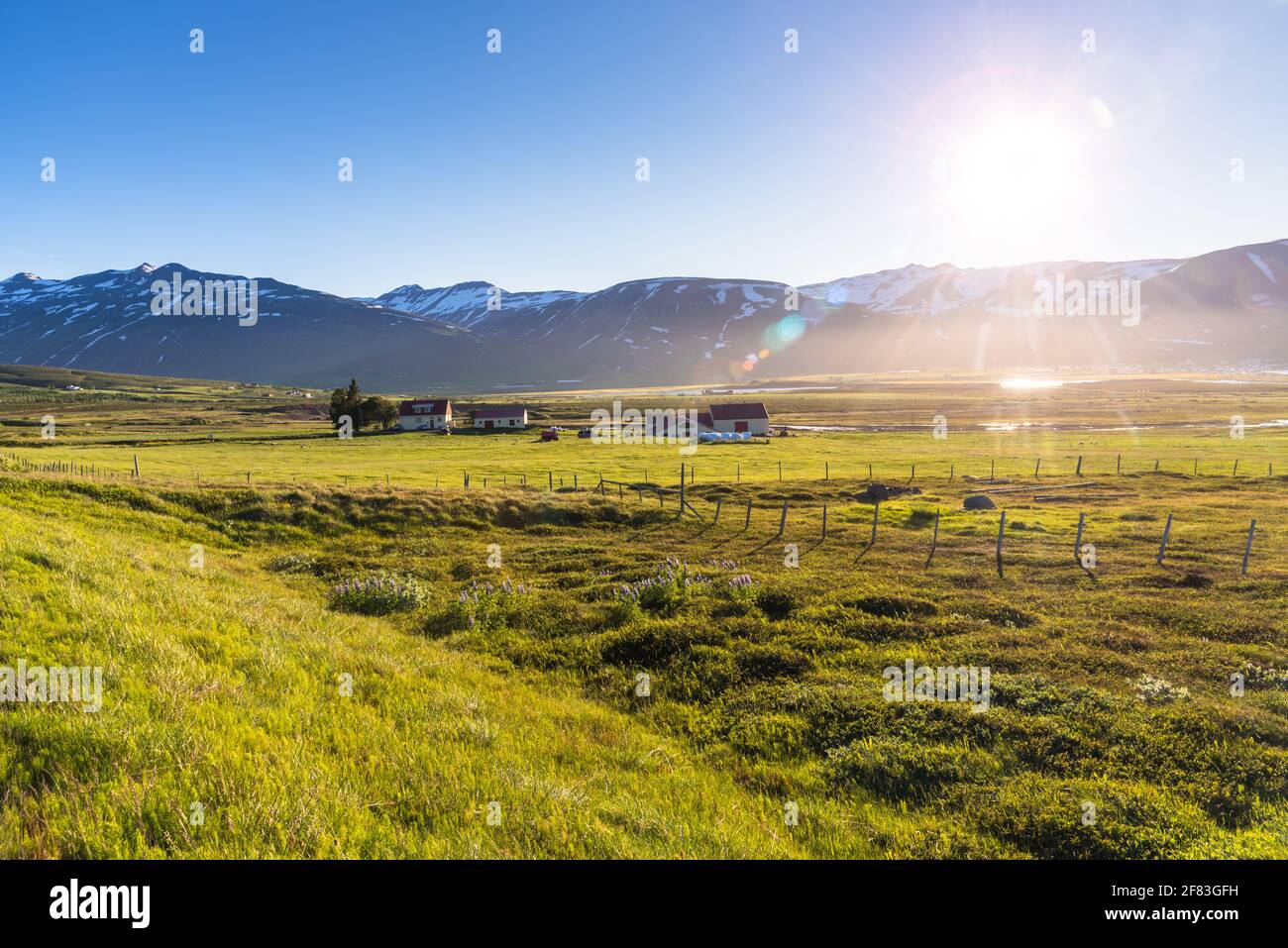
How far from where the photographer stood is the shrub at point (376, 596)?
50.9 feet

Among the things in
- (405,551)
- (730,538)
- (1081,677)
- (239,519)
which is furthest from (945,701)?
(239,519)

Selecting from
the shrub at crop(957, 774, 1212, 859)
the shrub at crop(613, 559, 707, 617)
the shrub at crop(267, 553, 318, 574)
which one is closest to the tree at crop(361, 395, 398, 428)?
the shrub at crop(267, 553, 318, 574)

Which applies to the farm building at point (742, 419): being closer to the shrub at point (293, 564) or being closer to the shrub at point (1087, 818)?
the shrub at point (293, 564)

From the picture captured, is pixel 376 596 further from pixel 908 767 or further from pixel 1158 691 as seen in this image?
pixel 1158 691

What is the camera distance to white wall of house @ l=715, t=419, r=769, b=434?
9912 cm

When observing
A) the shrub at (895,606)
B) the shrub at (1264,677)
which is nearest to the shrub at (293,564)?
the shrub at (895,606)

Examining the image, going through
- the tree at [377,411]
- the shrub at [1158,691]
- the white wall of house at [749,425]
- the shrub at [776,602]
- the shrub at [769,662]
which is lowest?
the shrub at [769,662]

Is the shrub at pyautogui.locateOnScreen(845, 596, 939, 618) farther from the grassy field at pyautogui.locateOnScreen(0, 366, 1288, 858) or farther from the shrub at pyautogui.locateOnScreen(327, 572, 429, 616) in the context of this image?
the shrub at pyautogui.locateOnScreen(327, 572, 429, 616)

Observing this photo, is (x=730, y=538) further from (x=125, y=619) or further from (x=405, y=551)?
(x=125, y=619)

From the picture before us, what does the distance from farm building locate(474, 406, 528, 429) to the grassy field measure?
80.7m

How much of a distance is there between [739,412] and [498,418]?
43.8 meters

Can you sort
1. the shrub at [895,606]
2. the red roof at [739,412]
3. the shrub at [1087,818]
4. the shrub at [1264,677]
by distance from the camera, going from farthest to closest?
the red roof at [739,412], the shrub at [895,606], the shrub at [1264,677], the shrub at [1087,818]

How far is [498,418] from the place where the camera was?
109688mm
